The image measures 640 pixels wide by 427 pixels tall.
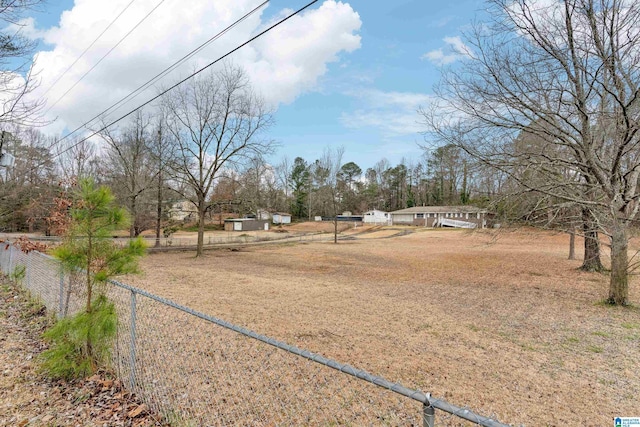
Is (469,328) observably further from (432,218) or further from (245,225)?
(432,218)

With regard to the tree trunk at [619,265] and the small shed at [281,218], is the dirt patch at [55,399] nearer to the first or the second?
the tree trunk at [619,265]

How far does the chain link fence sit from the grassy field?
0.63m

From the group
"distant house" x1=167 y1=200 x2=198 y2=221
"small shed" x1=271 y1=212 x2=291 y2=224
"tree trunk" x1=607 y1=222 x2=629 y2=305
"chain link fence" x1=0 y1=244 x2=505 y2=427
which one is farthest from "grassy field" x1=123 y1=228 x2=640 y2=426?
"small shed" x1=271 y1=212 x2=291 y2=224

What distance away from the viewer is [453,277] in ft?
41.7

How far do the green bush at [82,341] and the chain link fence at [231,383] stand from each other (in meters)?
0.21

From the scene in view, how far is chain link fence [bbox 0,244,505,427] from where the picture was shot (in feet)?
10.3

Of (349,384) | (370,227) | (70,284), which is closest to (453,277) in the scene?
(349,384)

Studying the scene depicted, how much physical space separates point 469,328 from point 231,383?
191 inches

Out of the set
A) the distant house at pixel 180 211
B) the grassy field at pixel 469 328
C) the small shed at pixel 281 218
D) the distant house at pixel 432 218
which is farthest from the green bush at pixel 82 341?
the small shed at pixel 281 218

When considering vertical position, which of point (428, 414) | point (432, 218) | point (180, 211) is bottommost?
point (432, 218)

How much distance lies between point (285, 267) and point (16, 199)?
1070 centimetres

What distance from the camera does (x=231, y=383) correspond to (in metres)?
3.79

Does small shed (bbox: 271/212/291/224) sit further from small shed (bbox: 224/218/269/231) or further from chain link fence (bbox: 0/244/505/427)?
chain link fence (bbox: 0/244/505/427)

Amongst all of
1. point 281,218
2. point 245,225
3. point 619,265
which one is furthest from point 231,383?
point 281,218
